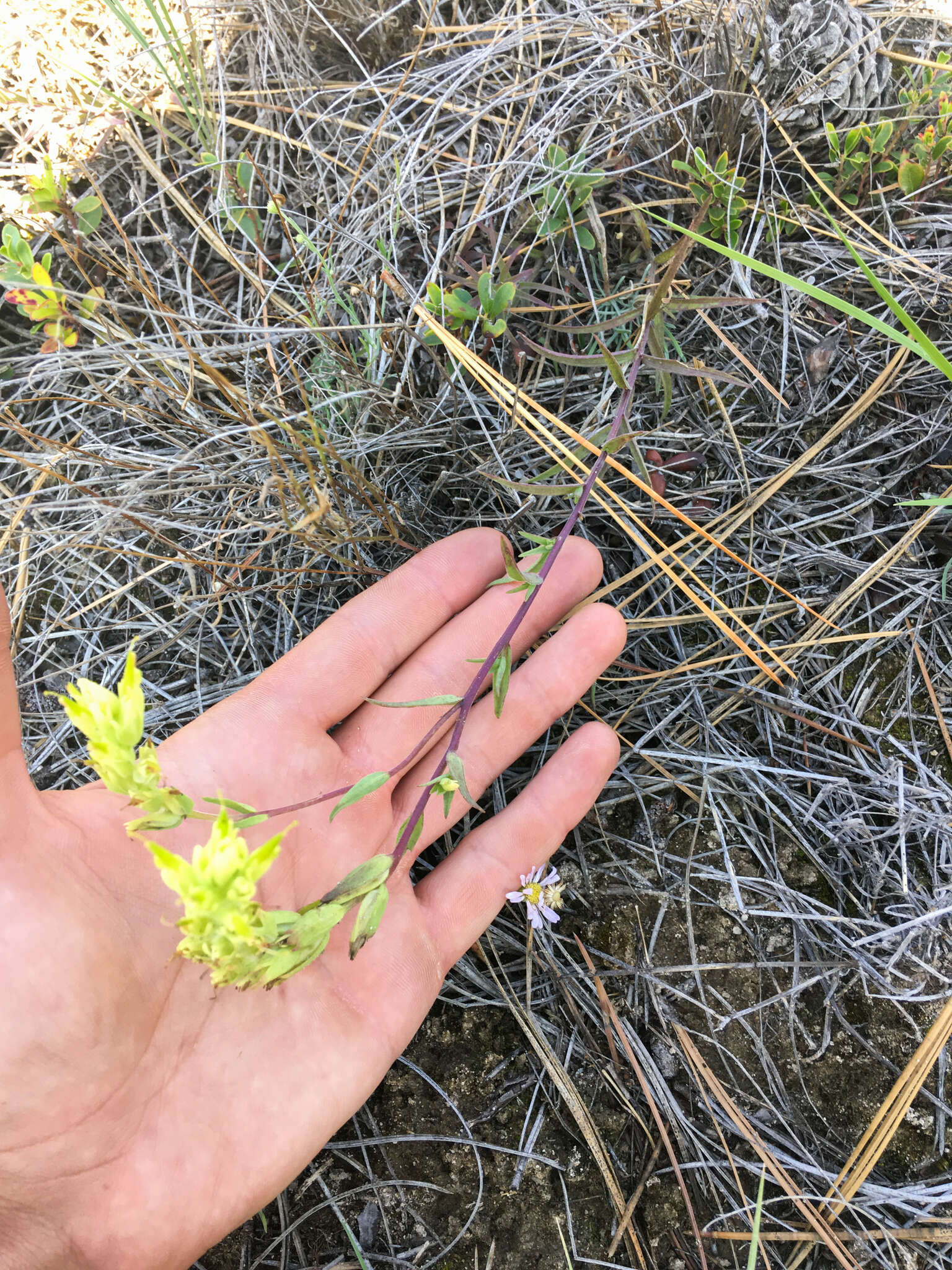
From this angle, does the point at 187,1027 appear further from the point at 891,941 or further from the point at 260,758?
the point at 891,941

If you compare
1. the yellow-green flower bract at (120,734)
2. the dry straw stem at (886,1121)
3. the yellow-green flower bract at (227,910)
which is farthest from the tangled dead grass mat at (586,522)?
the yellow-green flower bract at (227,910)

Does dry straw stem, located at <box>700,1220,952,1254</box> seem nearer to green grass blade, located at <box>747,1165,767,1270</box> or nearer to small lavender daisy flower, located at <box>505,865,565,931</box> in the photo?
green grass blade, located at <box>747,1165,767,1270</box>

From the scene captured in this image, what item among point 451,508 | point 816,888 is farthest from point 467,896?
point 451,508

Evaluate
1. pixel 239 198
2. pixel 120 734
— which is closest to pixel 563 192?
pixel 239 198

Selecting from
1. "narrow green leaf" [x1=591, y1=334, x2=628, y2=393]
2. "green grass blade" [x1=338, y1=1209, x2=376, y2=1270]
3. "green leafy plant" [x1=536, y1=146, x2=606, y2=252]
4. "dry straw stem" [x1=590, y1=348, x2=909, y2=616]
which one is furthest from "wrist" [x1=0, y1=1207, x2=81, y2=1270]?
"green leafy plant" [x1=536, y1=146, x2=606, y2=252]

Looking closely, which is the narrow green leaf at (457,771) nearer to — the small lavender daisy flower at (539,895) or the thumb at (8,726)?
the small lavender daisy flower at (539,895)
